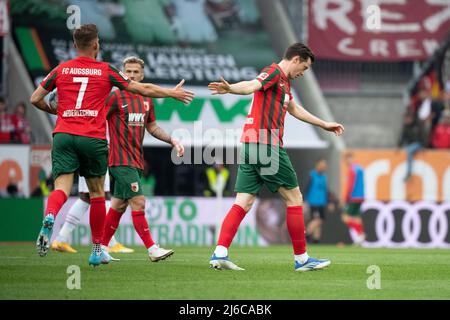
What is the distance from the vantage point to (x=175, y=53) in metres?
27.5

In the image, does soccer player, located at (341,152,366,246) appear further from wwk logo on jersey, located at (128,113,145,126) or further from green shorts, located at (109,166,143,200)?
green shorts, located at (109,166,143,200)

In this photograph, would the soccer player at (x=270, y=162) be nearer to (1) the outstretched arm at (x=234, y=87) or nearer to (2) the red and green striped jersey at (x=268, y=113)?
(2) the red and green striped jersey at (x=268, y=113)

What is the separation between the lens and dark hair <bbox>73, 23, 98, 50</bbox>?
10078 millimetres

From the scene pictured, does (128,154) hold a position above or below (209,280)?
above

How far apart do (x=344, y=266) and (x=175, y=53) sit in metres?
16.7

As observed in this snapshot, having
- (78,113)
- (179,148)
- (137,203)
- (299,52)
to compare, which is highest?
(299,52)

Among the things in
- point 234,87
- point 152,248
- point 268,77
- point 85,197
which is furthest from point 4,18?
point 234,87

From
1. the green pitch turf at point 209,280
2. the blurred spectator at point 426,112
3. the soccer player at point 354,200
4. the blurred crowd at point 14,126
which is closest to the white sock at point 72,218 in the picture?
the green pitch turf at point 209,280

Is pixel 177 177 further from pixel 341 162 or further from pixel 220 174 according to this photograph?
pixel 341 162

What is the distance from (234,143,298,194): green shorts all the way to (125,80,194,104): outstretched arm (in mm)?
910

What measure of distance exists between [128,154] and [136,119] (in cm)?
44

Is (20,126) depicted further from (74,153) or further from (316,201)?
(74,153)

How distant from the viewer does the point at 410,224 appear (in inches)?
878
